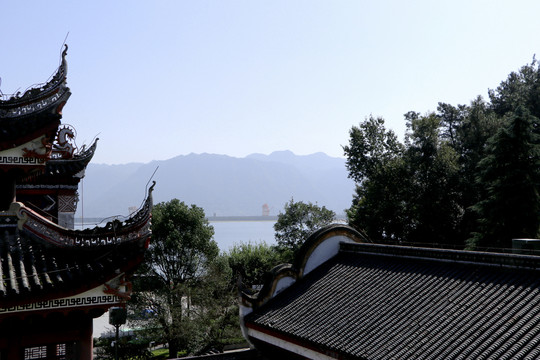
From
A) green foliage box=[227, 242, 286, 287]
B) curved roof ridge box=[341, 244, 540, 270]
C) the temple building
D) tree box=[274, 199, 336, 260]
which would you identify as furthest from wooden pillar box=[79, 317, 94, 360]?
tree box=[274, 199, 336, 260]

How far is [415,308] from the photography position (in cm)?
1162

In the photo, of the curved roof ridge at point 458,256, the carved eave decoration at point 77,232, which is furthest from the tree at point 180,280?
the carved eave decoration at point 77,232

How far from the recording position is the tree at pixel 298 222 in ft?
146

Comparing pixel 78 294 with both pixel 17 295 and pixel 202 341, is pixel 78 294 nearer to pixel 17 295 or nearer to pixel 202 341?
pixel 17 295

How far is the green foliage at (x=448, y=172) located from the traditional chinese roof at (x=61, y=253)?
25.5 m

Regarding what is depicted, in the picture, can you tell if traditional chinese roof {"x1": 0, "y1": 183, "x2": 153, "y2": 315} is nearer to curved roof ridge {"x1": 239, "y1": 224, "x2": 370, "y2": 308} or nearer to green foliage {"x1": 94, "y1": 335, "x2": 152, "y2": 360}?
curved roof ridge {"x1": 239, "y1": 224, "x2": 370, "y2": 308}

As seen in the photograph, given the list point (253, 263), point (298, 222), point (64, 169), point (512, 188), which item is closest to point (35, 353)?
point (64, 169)

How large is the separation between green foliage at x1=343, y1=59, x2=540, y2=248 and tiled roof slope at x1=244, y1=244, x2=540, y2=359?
1769 centimetres

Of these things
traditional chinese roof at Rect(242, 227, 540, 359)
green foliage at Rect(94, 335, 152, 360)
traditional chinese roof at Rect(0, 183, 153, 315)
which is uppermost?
traditional chinese roof at Rect(0, 183, 153, 315)

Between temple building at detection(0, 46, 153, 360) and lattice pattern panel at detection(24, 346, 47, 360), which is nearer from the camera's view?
temple building at detection(0, 46, 153, 360)

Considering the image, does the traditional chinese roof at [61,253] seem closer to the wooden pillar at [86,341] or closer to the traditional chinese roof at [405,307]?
the wooden pillar at [86,341]

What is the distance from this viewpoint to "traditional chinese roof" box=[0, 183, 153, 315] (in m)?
8.10

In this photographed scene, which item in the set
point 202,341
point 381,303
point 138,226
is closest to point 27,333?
point 138,226

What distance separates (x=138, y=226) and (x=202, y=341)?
21293mm
